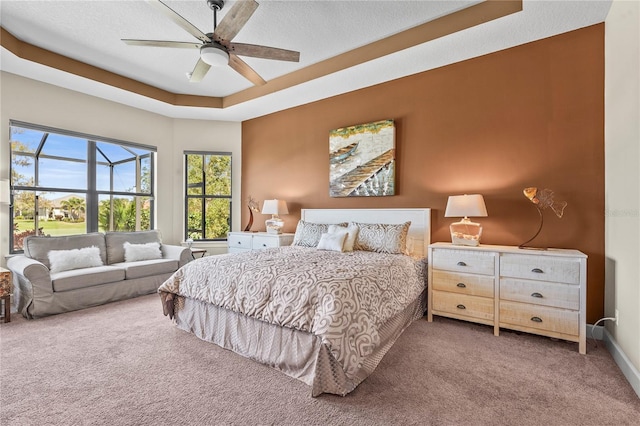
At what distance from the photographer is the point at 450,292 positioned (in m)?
3.05

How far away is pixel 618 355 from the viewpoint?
2246mm

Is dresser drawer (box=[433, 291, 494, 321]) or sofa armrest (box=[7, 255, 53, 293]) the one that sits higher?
sofa armrest (box=[7, 255, 53, 293])

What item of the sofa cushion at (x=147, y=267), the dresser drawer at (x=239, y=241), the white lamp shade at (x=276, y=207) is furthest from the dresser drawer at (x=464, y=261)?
the sofa cushion at (x=147, y=267)

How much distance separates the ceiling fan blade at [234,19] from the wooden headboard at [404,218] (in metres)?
2.60

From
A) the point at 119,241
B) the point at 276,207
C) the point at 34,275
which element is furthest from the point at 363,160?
the point at 34,275

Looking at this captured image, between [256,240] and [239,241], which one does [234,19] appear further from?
[239,241]

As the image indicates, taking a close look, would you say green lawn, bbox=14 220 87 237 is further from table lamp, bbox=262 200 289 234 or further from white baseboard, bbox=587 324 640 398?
white baseboard, bbox=587 324 640 398

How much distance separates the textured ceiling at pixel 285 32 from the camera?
2.81m

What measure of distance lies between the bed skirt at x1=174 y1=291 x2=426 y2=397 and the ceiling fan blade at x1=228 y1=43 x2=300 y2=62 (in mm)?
2287

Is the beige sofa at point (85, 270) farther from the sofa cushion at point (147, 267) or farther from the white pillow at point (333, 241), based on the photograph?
the white pillow at point (333, 241)

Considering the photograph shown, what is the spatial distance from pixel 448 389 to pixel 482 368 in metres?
0.45

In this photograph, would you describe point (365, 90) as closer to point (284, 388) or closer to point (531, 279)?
point (531, 279)

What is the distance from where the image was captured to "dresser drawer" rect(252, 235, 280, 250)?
4.54 m

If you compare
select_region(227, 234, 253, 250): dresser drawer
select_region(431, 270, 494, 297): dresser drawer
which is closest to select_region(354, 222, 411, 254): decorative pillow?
select_region(431, 270, 494, 297): dresser drawer
